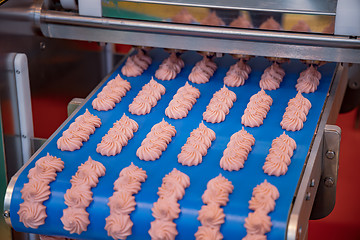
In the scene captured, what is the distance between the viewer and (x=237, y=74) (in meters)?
2.72

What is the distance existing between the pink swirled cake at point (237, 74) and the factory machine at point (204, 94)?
3cm

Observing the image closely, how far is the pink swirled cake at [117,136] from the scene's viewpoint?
2.27 metres

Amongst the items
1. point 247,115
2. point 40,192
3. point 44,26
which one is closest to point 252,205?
point 247,115

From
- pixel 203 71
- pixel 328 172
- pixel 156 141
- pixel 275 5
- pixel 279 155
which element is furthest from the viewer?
pixel 203 71

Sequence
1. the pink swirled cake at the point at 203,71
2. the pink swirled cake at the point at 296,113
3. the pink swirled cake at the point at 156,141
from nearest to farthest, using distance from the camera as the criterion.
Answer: the pink swirled cake at the point at 156,141 < the pink swirled cake at the point at 296,113 < the pink swirled cake at the point at 203,71

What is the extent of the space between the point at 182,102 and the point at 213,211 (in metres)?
0.70

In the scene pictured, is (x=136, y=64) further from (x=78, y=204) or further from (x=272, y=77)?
(x=78, y=204)

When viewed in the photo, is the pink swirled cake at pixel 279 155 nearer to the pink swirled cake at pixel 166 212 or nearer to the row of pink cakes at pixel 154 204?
the row of pink cakes at pixel 154 204

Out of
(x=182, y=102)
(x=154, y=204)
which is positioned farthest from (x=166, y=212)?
(x=182, y=102)

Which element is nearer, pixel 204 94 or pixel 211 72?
pixel 204 94

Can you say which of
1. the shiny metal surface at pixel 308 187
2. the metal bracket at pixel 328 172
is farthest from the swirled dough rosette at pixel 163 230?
the metal bracket at pixel 328 172

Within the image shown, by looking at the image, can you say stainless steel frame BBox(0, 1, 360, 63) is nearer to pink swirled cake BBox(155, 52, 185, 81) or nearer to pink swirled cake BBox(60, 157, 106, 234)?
pink swirled cake BBox(155, 52, 185, 81)

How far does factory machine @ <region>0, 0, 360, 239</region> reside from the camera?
205 centimetres

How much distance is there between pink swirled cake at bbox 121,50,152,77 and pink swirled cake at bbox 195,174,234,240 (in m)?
0.96
